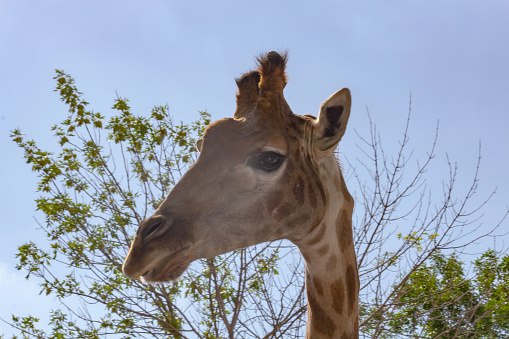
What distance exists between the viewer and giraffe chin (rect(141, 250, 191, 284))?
2561mm

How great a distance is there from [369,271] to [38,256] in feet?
12.9

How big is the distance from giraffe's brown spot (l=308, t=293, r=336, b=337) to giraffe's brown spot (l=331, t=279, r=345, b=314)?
Answer: 75 mm

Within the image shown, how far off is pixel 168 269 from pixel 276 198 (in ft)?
2.31

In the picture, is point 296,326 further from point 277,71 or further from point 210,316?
point 277,71

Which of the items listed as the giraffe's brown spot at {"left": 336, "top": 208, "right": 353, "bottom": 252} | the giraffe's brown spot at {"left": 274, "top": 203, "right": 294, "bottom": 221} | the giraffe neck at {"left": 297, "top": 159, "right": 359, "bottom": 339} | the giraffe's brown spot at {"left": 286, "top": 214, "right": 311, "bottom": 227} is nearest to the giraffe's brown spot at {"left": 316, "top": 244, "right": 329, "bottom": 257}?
the giraffe neck at {"left": 297, "top": 159, "right": 359, "bottom": 339}

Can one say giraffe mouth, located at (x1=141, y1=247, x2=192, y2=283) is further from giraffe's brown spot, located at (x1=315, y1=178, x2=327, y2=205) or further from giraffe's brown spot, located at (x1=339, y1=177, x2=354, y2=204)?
giraffe's brown spot, located at (x1=339, y1=177, x2=354, y2=204)

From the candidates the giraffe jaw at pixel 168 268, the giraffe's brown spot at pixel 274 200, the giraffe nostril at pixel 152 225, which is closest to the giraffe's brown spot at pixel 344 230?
the giraffe's brown spot at pixel 274 200

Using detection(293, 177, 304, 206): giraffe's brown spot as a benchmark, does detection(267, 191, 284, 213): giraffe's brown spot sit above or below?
below

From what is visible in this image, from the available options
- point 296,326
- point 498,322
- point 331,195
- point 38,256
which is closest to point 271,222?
point 331,195

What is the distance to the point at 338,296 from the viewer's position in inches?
123

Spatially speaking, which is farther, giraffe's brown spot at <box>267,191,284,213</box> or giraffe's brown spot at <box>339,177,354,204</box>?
giraffe's brown spot at <box>339,177,354,204</box>

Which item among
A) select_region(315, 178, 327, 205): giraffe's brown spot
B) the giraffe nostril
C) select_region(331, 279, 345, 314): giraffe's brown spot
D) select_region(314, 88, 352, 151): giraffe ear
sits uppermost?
select_region(314, 88, 352, 151): giraffe ear

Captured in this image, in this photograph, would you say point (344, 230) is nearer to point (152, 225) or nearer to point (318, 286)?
point (318, 286)

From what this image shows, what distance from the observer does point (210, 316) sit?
6465 mm
